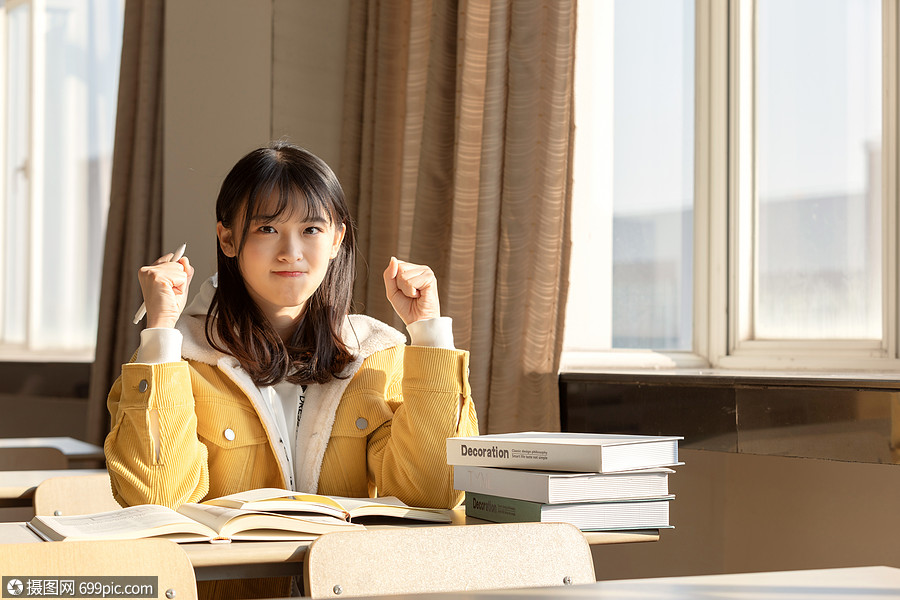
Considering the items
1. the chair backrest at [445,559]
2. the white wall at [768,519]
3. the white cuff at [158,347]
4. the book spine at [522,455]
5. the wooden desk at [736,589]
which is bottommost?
the white wall at [768,519]

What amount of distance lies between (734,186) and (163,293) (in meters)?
1.53

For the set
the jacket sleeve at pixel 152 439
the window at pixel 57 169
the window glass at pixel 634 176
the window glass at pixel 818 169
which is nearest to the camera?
the jacket sleeve at pixel 152 439

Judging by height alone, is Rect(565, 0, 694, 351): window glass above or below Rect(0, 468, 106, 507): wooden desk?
above

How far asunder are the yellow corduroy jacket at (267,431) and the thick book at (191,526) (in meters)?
0.20

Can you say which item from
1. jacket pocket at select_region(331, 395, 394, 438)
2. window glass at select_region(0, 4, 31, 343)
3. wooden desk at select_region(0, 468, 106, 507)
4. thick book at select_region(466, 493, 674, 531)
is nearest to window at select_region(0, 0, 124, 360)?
window glass at select_region(0, 4, 31, 343)

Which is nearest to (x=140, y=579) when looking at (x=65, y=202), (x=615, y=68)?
(x=615, y=68)

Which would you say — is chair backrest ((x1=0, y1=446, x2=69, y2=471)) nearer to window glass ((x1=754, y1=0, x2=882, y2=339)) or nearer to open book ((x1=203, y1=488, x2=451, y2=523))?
open book ((x1=203, y1=488, x2=451, y2=523))

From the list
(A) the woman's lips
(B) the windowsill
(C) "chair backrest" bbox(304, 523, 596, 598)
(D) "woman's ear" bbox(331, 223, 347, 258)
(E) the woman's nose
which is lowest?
(C) "chair backrest" bbox(304, 523, 596, 598)

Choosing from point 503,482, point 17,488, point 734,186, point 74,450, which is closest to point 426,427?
point 503,482

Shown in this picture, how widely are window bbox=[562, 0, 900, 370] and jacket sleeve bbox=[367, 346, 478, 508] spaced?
88 cm

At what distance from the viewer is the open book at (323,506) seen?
130cm

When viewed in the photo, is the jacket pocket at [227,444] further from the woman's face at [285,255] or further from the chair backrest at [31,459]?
the chair backrest at [31,459]

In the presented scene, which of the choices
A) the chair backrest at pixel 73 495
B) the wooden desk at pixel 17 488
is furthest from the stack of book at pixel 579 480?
the wooden desk at pixel 17 488

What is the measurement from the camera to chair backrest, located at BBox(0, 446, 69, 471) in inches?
100.0
